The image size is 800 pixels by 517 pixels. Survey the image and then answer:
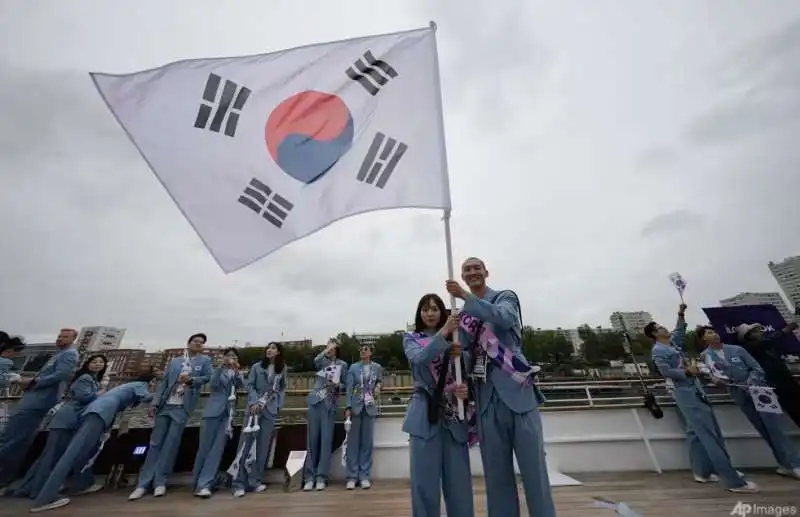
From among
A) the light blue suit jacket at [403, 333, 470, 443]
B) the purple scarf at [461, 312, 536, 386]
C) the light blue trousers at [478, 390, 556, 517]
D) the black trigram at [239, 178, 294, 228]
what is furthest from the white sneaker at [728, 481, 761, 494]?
the black trigram at [239, 178, 294, 228]

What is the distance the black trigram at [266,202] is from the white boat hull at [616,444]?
3.43 meters

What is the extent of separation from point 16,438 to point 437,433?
4749mm

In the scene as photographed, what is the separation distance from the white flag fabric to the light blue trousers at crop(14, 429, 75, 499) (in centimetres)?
356

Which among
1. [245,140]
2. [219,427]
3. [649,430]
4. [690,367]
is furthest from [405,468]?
[245,140]

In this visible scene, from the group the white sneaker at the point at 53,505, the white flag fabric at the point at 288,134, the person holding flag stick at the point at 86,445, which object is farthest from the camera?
the person holding flag stick at the point at 86,445

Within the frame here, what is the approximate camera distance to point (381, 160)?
229 centimetres

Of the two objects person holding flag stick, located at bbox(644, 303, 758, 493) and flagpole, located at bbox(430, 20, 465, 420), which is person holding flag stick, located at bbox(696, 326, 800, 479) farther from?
flagpole, located at bbox(430, 20, 465, 420)

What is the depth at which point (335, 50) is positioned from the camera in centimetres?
244

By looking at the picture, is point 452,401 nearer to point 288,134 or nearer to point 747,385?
point 288,134

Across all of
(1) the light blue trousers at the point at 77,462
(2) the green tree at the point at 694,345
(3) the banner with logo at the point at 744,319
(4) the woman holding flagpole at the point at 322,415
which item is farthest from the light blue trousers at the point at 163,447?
(3) the banner with logo at the point at 744,319

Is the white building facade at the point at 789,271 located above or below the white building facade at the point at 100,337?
below

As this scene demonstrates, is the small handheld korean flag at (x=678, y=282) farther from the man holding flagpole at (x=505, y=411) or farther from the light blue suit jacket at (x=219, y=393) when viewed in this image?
the light blue suit jacket at (x=219, y=393)

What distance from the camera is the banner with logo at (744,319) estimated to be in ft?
14.8

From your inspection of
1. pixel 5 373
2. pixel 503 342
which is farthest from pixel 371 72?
pixel 5 373
